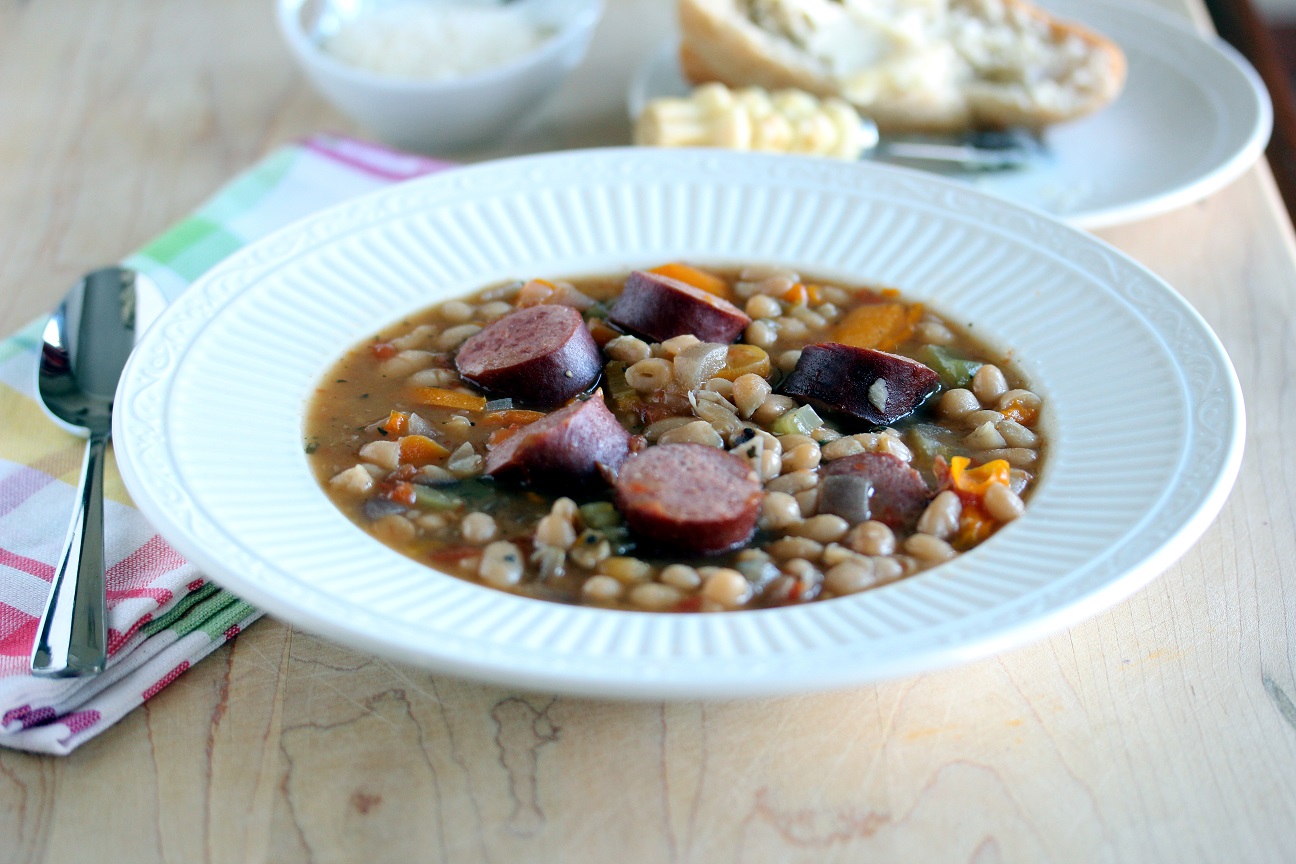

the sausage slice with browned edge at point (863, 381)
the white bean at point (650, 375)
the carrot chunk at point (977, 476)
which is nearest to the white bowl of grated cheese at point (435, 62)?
the white bean at point (650, 375)

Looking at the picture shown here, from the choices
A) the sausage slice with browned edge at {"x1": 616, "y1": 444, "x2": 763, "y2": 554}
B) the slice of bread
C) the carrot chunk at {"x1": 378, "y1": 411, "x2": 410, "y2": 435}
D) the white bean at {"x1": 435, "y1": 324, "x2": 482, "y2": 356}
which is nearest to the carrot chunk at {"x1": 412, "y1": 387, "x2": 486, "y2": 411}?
the carrot chunk at {"x1": 378, "y1": 411, "x2": 410, "y2": 435}

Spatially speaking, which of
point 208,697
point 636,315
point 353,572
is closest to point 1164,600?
point 636,315

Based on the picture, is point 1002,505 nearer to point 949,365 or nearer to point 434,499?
point 949,365

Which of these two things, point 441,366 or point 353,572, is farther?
point 441,366

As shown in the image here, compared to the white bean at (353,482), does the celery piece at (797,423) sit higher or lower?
lower

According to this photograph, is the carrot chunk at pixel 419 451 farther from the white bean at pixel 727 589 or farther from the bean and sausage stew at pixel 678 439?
the white bean at pixel 727 589

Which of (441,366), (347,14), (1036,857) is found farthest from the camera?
(347,14)

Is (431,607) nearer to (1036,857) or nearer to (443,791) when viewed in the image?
(443,791)
